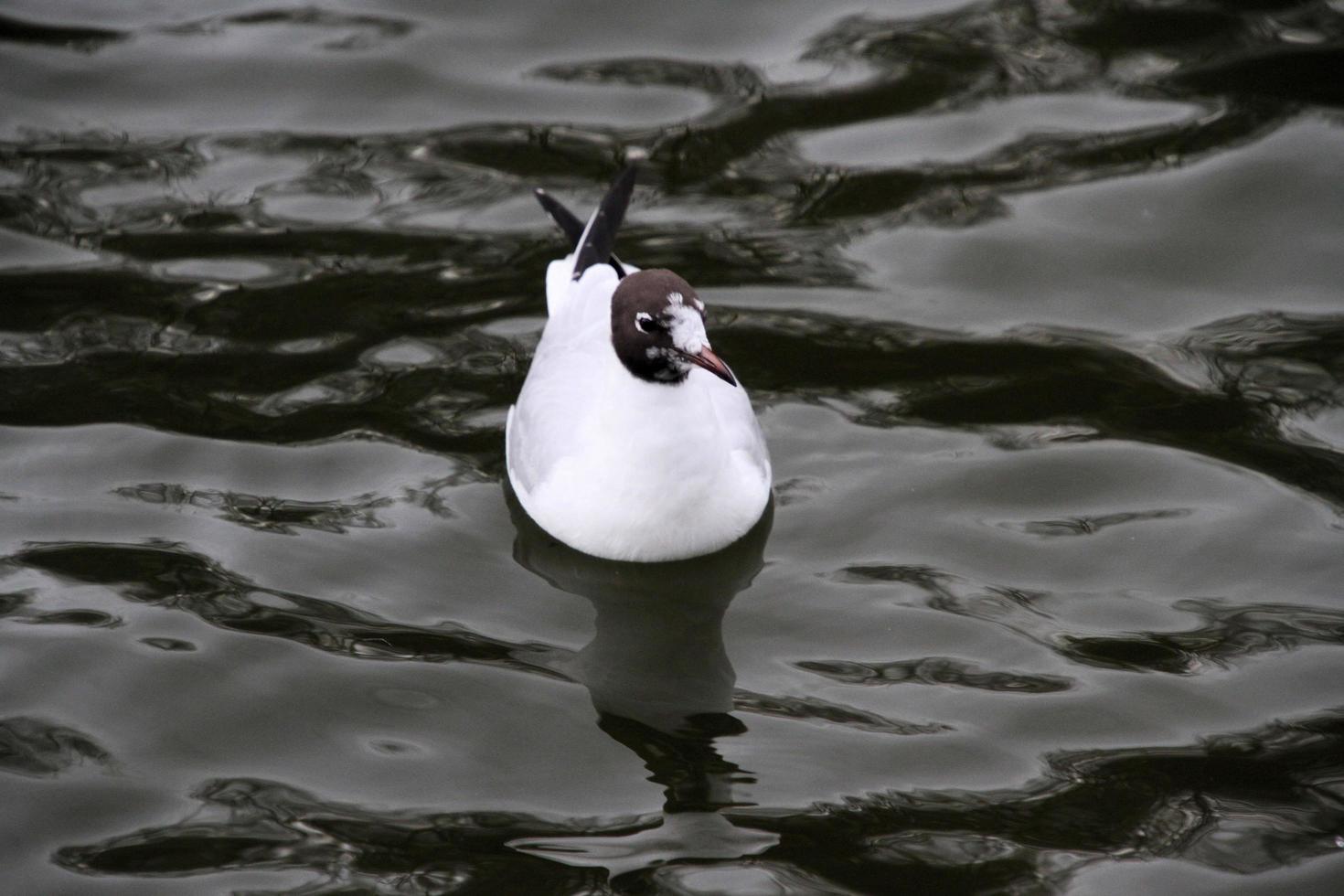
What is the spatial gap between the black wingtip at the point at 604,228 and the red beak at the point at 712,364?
63.1 inches

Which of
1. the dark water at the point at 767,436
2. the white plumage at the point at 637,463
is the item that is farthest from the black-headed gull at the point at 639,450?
the dark water at the point at 767,436

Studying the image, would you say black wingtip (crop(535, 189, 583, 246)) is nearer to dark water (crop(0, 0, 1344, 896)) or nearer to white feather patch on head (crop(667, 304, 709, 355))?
dark water (crop(0, 0, 1344, 896))

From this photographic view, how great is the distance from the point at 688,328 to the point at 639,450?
62 cm

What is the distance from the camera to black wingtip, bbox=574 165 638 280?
739 cm

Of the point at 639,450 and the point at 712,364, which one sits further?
the point at 639,450

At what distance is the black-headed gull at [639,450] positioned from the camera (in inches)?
241

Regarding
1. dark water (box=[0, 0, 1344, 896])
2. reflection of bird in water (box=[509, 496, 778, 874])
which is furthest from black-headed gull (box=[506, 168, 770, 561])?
dark water (box=[0, 0, 1344, 896])

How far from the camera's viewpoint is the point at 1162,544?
252 inches

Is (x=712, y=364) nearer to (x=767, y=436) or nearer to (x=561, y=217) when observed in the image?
(x=767, y=436)

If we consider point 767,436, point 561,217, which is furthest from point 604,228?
point 767,436

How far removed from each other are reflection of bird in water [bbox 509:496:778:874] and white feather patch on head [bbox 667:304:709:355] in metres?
1.04

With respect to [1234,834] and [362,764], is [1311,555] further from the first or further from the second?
[362,764]

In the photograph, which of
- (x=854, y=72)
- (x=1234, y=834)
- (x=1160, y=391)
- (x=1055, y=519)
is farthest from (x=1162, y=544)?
(x=854, y=72)

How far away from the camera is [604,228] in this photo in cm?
750
